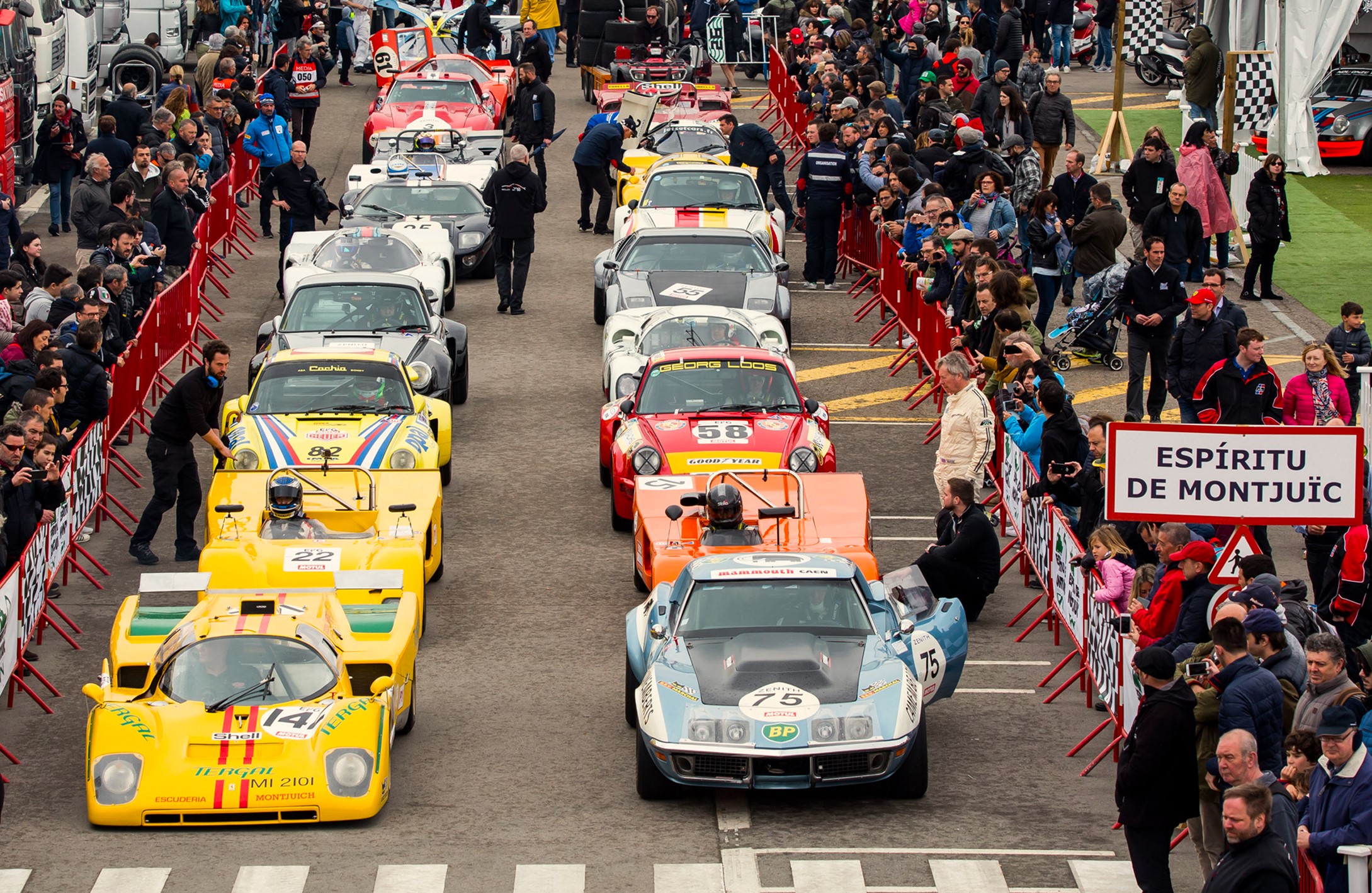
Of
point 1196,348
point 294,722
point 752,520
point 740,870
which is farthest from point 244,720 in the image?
point 1196,348

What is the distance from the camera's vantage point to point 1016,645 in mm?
14977

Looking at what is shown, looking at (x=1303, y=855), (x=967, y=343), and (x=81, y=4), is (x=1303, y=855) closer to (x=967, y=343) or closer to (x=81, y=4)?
(x=967, y=343)

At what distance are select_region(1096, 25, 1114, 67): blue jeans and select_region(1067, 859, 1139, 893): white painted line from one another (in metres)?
31.0

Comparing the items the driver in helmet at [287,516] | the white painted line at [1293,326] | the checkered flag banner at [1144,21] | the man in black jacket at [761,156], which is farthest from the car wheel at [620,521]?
the checkered flag banner at [1144,21]

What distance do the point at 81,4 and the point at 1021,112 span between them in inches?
597

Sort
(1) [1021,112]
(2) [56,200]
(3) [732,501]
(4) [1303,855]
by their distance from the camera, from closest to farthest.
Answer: (4) [1303,855] < (3) [732,501] < (1) [1021,112] < (2) [56,200]

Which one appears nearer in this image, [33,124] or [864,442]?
[864,442]

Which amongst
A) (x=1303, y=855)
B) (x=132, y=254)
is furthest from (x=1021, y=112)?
(x=1303, y=855)

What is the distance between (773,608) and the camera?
12.7 metres

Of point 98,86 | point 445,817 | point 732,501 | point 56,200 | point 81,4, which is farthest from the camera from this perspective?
point 98,86

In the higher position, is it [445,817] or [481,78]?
[481,78]

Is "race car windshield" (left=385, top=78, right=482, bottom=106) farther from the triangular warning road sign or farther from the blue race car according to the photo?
the triangular warning road sign

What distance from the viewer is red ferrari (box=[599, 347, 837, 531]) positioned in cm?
1677

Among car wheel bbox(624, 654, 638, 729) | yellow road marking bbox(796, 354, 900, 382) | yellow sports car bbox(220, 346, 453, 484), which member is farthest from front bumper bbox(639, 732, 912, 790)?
yellow road marking bbox(796, 354, 900, 382)
